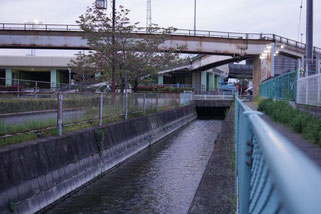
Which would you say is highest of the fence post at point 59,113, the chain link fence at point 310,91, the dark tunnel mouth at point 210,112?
the chain link fence at point 310,91

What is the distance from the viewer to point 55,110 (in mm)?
10172

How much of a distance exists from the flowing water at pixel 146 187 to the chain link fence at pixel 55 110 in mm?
2017

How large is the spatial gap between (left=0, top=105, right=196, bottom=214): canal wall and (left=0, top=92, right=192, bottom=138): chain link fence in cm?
58

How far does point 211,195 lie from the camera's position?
7.07m

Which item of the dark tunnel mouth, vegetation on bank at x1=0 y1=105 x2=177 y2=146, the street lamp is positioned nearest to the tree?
the street lamp

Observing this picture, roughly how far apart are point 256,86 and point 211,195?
33.9 m

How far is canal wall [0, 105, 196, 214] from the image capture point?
22.8 ft

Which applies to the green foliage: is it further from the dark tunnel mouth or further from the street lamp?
the dark tunnel mouth

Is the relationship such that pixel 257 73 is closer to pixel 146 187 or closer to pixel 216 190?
pixel 146 187

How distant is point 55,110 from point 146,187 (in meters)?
3.44

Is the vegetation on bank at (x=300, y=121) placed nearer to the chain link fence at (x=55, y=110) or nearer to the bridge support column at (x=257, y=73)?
the chain link fence at (x=55, y=110)

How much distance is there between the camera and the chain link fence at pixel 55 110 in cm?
841

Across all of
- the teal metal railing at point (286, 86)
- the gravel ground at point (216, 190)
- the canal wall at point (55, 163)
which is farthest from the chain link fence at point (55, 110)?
the teal metal railing at point (286, 86)

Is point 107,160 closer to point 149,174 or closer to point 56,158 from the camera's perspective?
point 149,174
